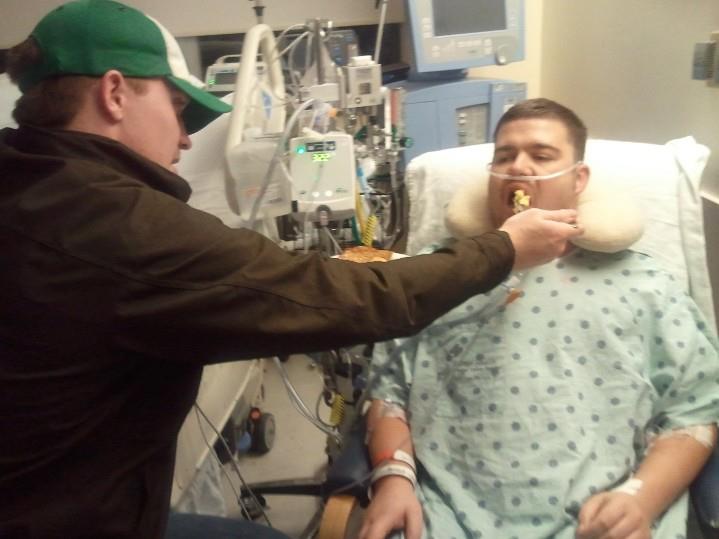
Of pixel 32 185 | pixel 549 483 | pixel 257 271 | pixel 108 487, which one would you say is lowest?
pixel 549 483

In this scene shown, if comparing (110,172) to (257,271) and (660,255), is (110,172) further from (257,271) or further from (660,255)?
(660,255)

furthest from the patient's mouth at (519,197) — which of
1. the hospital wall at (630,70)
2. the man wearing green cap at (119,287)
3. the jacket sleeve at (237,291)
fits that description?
the hospital wall at (630,70)

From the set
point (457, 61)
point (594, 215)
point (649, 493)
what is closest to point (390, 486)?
point (649, 493)

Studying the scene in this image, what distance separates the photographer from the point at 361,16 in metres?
3.25

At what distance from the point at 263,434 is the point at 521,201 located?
60.4 inches

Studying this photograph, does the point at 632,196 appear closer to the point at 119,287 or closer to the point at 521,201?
the point at 521,201

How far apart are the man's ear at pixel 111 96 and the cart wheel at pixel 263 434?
170 centimetres

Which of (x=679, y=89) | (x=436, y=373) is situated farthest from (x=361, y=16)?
(x=436, y=373)

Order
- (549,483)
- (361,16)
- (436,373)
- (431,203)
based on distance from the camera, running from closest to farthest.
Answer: (549,483) → (436,373) → (431,203) → (361,16)

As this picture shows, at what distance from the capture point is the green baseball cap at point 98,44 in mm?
951

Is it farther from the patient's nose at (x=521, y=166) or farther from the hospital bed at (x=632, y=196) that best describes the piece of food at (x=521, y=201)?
the hospital bed at (x=632, y=196)

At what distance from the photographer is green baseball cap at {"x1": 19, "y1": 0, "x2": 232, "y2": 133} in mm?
951

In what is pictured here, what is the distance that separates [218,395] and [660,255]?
1461 mm

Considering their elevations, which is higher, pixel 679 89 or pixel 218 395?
pixel 679 89
